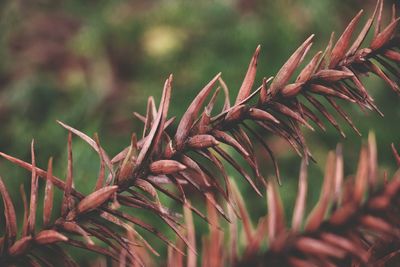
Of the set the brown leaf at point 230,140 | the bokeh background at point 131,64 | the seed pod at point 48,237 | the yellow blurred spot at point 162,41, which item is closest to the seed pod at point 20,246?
the seed pod at point 48,237

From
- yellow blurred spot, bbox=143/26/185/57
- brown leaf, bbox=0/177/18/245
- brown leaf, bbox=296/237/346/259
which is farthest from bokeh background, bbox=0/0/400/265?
brown leaf, bbox=296/237/346/259

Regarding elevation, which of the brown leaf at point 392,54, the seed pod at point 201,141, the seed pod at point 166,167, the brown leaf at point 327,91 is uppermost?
the brown leaf at point 392,54

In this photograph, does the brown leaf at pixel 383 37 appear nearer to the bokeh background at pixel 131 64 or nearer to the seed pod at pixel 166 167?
the seed pod at pixel 166 167

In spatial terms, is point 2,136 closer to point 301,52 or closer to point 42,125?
point 42,125

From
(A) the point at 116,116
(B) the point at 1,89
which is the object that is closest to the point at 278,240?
(A) the point at 116,116

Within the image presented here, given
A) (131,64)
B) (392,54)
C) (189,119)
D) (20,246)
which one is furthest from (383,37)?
(131,64)
